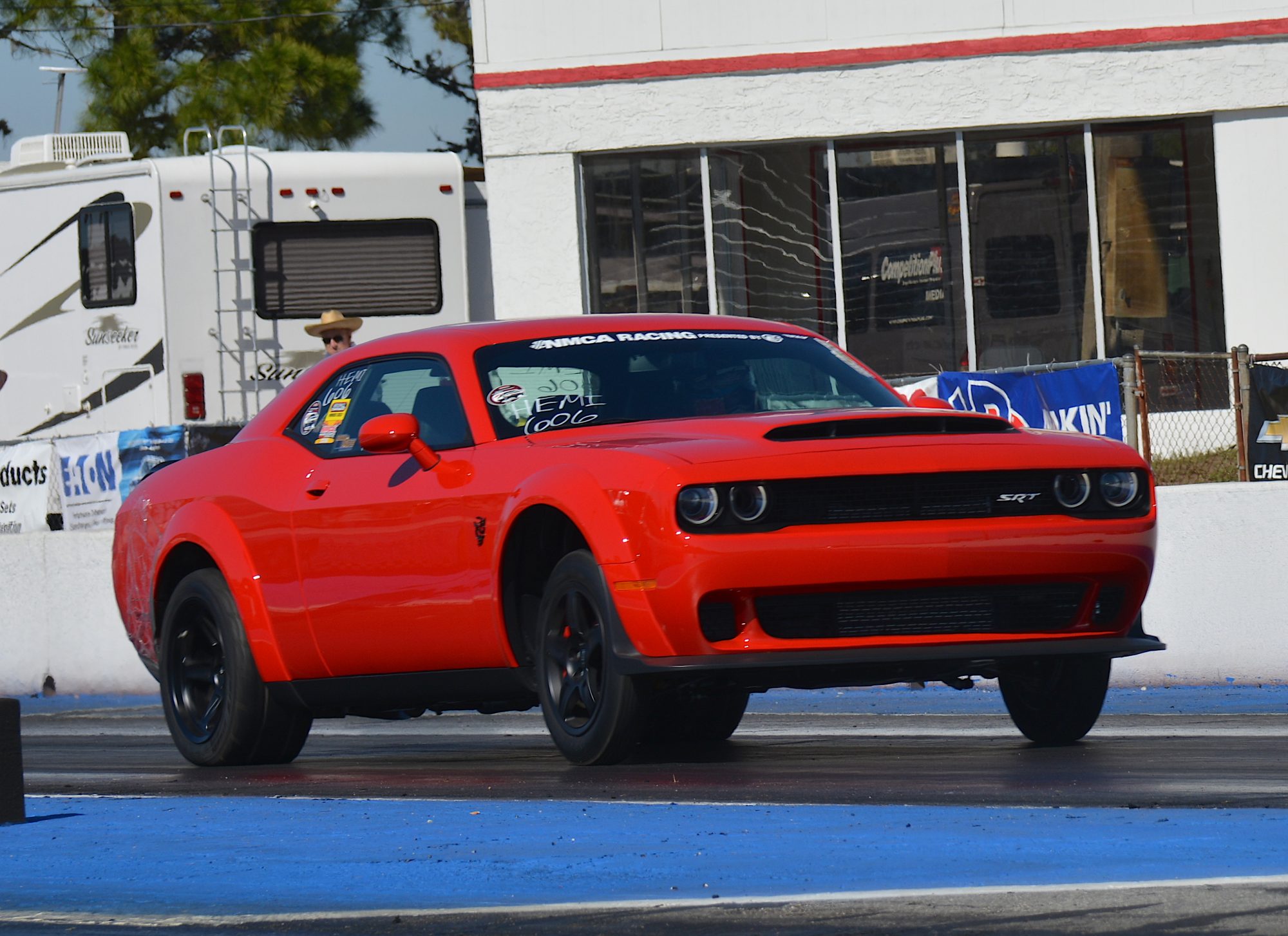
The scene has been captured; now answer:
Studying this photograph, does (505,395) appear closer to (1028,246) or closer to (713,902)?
(713,902)

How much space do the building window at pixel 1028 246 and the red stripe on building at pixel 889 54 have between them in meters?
0.79

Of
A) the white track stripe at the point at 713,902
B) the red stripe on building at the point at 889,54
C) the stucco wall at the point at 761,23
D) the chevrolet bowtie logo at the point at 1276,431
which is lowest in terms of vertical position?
the white track stripe at the point at 713,902

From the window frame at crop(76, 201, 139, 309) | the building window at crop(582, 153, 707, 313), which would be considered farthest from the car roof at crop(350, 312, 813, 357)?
the building window at crop(582, 153, 707, 313)

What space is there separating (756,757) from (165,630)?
2.44 metres

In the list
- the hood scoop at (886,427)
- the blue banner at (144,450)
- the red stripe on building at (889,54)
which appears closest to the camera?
the hood scoop at (886,427)

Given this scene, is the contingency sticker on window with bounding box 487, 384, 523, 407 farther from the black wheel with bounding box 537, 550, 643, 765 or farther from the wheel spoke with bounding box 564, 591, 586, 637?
the wheel spoke with bounding box 564, 591, 586, 637

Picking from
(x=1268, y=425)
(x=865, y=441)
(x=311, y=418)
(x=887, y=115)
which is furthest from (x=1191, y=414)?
(x=887, y=115)

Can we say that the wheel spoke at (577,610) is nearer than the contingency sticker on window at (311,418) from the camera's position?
Yes

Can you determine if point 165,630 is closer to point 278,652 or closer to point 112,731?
point 278,652

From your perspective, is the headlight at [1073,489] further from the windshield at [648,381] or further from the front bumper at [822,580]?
the windshield at [648,381]

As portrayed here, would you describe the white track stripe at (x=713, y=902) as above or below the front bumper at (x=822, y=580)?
below

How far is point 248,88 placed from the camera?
35.0 m

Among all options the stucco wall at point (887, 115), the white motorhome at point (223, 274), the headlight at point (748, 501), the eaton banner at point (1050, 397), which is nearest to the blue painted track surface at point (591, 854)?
the headlight at point (748, 501)

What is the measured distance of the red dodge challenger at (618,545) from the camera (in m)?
6.72
